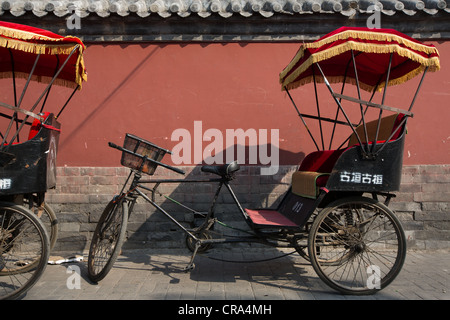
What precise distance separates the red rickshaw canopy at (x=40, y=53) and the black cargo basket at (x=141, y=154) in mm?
880

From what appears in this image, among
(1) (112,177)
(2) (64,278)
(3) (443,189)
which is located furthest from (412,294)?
(1) (112,177)

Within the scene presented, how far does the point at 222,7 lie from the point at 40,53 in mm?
2667

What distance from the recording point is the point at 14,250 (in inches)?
156

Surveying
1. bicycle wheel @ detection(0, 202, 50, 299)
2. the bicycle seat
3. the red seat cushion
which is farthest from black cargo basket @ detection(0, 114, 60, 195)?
the red seat cushion

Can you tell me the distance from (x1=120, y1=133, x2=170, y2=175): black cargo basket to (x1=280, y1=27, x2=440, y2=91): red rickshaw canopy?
166cm

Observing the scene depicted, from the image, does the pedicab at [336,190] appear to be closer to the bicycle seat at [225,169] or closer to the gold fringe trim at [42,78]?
the bicycle seat at [225,169]

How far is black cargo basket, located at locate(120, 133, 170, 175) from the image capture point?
12.6 ft

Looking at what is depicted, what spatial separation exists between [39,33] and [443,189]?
5.24 meters

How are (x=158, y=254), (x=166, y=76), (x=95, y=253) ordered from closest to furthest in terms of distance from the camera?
1. (x=95, y=253)
2. (x=158, y=254)
3. (x=166, y=76)

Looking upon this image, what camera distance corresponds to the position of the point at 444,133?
17.7 ft

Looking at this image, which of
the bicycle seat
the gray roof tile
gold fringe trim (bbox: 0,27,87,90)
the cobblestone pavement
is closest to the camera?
gold fringe trim (bbox: 0,27,87,90)

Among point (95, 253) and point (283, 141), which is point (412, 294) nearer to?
point (283, 141)

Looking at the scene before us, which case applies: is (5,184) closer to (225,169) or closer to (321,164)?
(225,169)

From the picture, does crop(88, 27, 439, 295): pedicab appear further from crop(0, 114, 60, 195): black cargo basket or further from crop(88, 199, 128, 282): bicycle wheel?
crop(0, 114, 60, 195): black cargo basket
